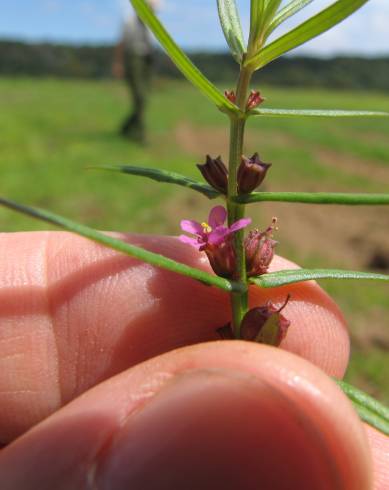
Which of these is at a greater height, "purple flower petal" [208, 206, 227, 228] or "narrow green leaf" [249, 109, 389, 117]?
"narrow green leaf" [249, 109, 389, 117]

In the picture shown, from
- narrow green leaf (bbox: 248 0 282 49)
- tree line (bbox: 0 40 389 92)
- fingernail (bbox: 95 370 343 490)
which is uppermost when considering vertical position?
tree line (bbox: 0 40 389 92)

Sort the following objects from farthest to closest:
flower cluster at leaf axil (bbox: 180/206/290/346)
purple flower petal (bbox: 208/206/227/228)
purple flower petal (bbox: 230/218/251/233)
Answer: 1. purple flower petal (bbox: 208/206/227/228)
2. flower cluster at leaf axil (bbox: 180/206/290/346)
3. purple flower petal (bbox: 230/218/251/233)

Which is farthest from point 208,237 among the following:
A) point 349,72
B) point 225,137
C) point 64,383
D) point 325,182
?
point 349,72

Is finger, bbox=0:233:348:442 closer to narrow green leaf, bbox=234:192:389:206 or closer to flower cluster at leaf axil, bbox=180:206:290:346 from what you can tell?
flower cluster at leaf axil, bbox=180:206:290:346

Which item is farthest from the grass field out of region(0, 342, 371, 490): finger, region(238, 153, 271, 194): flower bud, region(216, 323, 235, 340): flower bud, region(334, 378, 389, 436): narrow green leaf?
region(334, 378, 389, 436): narrow green leaf

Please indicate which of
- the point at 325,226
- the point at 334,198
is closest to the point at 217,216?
the point at 334,198

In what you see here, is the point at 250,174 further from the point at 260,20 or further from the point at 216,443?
the point at 216,443

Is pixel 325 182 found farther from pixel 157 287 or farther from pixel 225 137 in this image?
pixel 157 287
